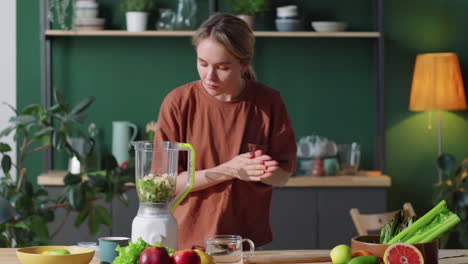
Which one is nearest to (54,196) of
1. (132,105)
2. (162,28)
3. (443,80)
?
(132,105)

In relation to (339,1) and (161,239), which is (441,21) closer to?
(339,1)

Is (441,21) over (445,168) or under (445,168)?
over

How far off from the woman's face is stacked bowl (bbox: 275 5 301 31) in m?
2.34

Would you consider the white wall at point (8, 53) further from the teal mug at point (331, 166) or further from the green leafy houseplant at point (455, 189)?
the green leafy houseplant at point (455, 189)

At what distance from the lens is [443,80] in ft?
14.7

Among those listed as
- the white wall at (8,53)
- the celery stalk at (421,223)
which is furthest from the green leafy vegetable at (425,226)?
the white wall at (8,53)

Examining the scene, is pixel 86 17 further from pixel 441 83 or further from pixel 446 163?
pixel 446 163

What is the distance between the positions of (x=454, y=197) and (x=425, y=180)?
0.54 meters

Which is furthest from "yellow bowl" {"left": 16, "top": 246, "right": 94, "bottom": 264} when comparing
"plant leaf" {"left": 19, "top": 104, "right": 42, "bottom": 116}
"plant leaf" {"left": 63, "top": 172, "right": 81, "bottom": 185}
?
"plant leaf" {"left": 19, "top": 104, "right": 42, "bottom": 116}

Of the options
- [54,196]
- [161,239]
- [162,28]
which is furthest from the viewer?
[162,28]

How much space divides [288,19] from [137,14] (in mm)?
955

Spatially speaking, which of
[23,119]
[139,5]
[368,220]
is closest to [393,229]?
[368,220]

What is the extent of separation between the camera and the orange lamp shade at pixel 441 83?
4473 millimetres

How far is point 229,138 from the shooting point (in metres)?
2.46
